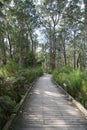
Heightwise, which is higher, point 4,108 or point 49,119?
point 4,108

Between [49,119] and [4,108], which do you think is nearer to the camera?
[4,108]

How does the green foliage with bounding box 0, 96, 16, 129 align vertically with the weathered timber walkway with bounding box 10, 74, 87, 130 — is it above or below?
above

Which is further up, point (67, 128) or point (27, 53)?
point (27, 53)

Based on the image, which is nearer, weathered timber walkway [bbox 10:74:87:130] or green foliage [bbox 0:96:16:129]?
weathered timber walkway [bbox 10:74:87:130]

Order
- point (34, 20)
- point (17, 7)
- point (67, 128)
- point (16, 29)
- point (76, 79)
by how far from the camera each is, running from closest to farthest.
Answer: point (67, 128) < point (76, 79) < point (17, 7) < point (34, 20) < point (16, 29)

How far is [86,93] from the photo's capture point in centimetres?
870

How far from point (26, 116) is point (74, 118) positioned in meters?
1.63

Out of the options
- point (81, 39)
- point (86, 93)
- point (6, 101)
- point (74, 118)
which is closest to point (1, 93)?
point (6, 101)

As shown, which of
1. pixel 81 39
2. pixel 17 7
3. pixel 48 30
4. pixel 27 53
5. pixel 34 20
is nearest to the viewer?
pixel 17 7

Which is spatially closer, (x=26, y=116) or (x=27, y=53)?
(x=26, y=116)

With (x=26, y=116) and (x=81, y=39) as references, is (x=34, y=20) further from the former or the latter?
(x=26, y=116)

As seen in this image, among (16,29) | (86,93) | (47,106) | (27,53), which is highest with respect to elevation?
(16,29)

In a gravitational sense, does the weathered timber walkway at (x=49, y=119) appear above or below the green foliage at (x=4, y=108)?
below

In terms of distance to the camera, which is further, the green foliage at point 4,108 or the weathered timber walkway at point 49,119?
the green foliage at point 4,108
